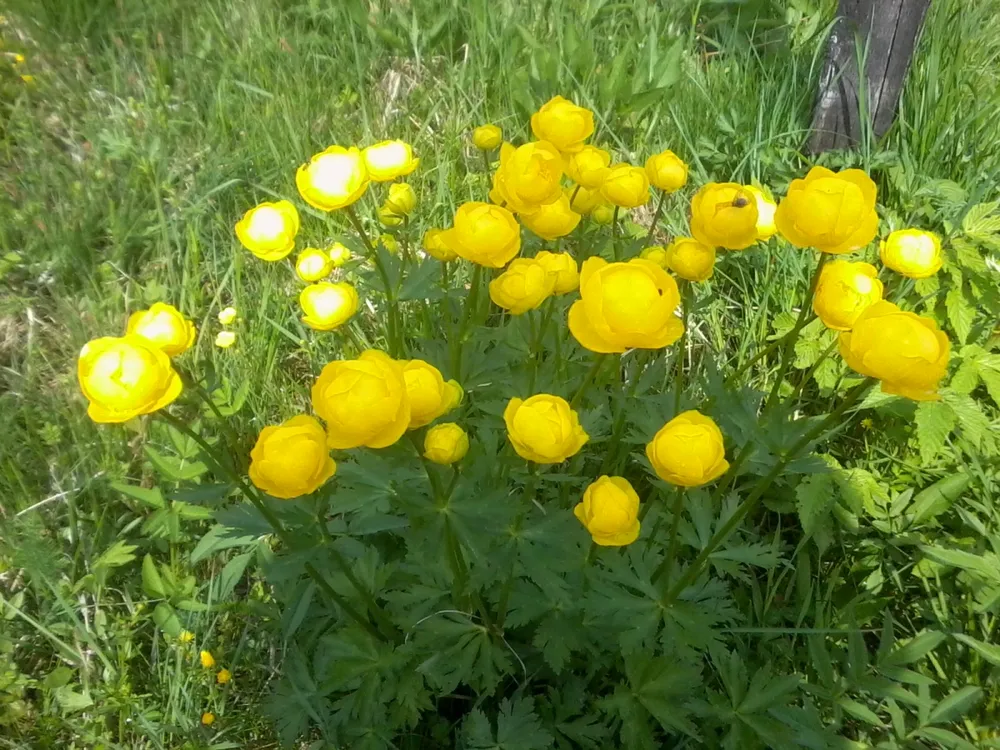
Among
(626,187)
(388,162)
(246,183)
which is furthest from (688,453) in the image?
(246,183)

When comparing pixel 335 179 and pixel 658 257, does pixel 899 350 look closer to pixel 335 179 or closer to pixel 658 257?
pixel 658 257

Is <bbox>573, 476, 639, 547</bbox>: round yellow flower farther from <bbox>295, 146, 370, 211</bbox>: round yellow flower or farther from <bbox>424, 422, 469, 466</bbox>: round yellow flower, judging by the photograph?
<bbox>295, 146, 370, 211</bbox>: round yellow flower

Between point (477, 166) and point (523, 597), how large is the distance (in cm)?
156

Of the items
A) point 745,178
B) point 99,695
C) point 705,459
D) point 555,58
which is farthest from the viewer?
point 555,58

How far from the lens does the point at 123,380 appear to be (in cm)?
89

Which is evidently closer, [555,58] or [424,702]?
[424,702]

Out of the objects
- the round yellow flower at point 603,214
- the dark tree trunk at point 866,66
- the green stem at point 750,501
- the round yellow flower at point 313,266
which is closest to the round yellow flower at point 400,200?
the round yellow flower at point 313,266

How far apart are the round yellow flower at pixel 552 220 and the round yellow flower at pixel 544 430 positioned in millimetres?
384

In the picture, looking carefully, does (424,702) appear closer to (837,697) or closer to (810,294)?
(837,697)

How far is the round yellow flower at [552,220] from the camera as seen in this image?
1.21 meters

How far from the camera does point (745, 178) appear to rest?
7.25ft

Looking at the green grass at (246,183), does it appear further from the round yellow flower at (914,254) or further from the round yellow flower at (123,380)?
the round yellow flower at (123,380)

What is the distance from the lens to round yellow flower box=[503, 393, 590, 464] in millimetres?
928

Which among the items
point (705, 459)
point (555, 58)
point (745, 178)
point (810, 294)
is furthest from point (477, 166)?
point (705, 459)
